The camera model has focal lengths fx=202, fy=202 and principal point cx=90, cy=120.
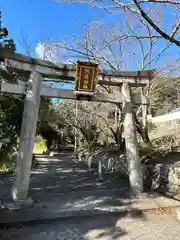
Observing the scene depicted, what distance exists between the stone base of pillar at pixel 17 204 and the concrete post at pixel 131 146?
2.86 metres

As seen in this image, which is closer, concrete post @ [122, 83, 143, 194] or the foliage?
concrete post @ [122, 83, 143, 194]

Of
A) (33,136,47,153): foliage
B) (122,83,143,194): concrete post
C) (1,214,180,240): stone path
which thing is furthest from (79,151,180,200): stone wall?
(33,136,47,153): foliage

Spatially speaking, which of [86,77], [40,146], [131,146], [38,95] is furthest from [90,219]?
[40,146]

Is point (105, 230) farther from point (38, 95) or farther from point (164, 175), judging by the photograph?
point (38, 95)

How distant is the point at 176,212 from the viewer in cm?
470

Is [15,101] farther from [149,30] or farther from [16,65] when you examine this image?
[149,30]

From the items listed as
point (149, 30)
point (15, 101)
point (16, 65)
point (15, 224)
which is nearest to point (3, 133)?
point (15, 101)

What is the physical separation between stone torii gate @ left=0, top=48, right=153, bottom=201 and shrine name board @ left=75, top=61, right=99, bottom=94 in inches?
11.4

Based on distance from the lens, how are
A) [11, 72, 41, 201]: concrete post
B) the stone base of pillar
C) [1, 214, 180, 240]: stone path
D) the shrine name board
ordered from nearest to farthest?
[1, 214, 180, 240]: stone path → the stone base of pillar → [11, 72, 41, 201]: concrete post → the shrine name board

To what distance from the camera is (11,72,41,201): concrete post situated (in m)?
5.03

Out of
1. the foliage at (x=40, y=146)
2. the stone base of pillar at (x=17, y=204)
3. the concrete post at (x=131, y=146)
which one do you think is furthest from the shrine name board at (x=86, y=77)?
the foliage at (x=40, y=146)

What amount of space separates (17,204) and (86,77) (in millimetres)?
3734

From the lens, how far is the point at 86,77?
5.78m

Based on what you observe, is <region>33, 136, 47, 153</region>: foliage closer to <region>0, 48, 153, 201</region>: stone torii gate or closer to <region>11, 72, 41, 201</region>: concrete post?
<region>0, 48, 153, 201</region>: stone torii gate
